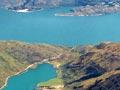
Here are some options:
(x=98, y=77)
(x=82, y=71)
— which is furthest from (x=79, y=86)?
(x=82, y=71)

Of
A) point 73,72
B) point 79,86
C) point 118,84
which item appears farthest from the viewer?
point 73,72

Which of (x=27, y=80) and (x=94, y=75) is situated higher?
(x=94, y=75)

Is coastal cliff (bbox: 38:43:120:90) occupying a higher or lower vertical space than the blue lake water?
higher

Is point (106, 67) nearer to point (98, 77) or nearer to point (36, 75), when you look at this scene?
point (98, 77)

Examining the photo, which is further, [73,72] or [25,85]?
[73,72]

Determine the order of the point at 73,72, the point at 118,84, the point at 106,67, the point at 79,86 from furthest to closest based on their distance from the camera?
1. the point at 73,72
2. the point at 106,67
3. the point at 79,86
4. the point at 118,84

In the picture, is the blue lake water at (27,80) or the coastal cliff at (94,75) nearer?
the coastal cliff at (94,75)

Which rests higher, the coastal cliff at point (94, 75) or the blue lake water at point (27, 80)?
the coastal cliff at point (94, 75)

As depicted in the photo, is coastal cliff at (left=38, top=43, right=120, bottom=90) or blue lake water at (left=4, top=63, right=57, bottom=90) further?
blue lake water at (left=4, top=63, right=57, bottom=90)

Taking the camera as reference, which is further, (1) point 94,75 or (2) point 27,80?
(2) point 27,80
